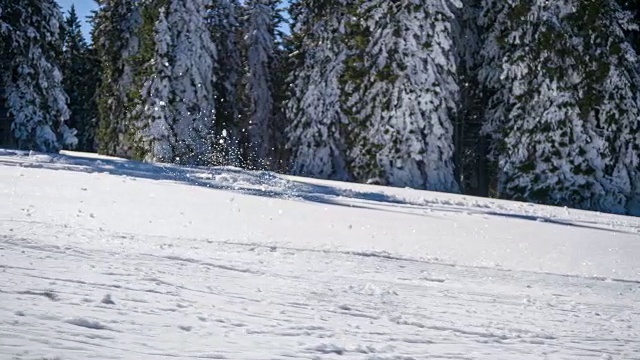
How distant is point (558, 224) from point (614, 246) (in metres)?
3.43

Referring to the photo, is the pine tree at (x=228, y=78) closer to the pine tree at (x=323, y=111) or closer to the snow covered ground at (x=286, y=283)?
the pine tree at (x=323, y=111)

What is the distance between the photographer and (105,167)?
A: 20516mm

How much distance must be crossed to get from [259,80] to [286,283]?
3688cm

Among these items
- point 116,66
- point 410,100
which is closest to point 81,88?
point 116,66

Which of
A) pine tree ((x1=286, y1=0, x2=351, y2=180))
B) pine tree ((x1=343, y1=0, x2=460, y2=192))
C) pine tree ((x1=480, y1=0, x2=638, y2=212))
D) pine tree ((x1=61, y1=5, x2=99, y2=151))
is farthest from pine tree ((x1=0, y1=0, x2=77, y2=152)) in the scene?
pine tree ((x1=61, y1=5, x2=99, y2=151))

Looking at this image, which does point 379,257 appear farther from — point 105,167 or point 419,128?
point 419,128

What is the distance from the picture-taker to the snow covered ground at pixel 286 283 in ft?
13.4

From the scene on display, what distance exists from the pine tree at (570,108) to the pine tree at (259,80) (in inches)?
693

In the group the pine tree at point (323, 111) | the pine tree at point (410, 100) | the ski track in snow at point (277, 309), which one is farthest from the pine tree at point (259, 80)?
the ski track in snow at point (277, 309)

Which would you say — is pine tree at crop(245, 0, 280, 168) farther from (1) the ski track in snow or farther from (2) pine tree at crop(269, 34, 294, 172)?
(1) the ski track in snow

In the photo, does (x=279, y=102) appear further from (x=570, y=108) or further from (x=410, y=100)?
(x=570, y=108)

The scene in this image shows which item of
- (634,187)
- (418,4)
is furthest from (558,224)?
(418,4)

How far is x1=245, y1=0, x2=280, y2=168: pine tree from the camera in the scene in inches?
1655

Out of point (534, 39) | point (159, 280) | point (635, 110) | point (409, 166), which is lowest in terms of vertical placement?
point (159, 280)
